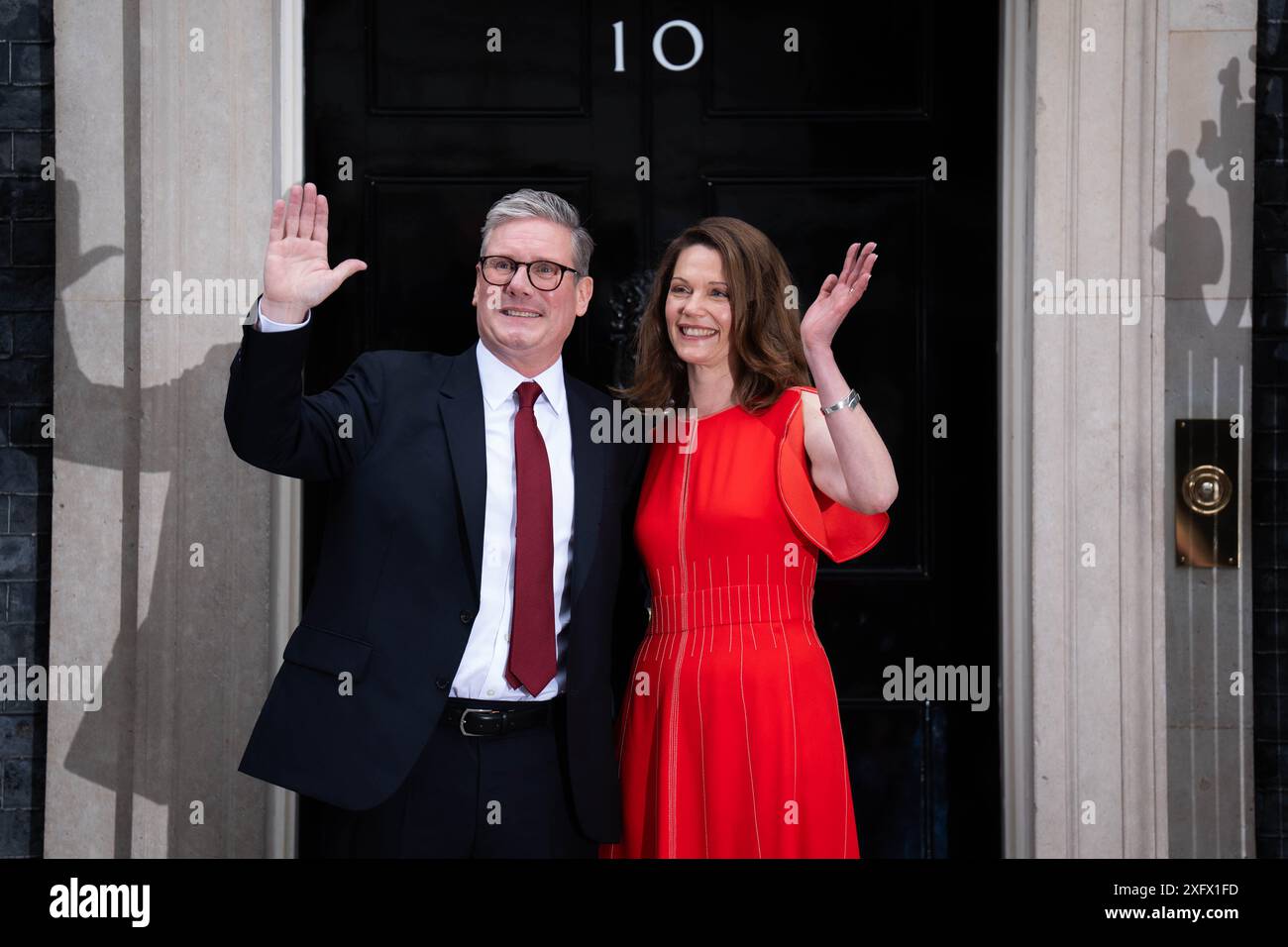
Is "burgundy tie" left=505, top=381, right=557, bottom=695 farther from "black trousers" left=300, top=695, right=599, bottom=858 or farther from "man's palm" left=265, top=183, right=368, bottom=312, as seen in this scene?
"man's palm" left=265, top=183, right=368, bottom=312

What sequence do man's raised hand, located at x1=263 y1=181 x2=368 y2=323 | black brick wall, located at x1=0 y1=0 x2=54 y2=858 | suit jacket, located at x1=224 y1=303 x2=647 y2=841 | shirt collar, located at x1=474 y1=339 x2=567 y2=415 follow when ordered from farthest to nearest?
black brick wall, located at x1=0 y1=0 x2=54 y2=858 → shirt collar, located at x1=474 y1=339 x2=567 y2=415 → suit jacket, located at x1=224 y1=303 x2=647 y2=841 → man's raised hand, located at x1=263 y1=181 x2=368 y2=323

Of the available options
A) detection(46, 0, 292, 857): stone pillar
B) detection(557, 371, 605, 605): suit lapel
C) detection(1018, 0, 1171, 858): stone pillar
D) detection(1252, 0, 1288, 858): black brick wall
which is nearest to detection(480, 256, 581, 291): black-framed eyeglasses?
detection(557, 371, 605, 605): suit lapel

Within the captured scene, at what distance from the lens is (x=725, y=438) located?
2865mm

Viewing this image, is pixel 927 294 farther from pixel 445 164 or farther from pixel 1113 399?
pixel 445 164

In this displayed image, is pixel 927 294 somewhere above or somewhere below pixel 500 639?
above

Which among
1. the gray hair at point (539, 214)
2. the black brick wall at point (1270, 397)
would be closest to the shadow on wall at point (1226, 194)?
the black brick wall at point (1270, 397)

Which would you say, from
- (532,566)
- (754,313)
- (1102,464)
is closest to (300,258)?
(532,566)

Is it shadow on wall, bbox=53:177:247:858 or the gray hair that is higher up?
the gray hair

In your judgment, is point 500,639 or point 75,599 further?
point 75,599

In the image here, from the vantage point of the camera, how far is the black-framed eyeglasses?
2848 millimetres
